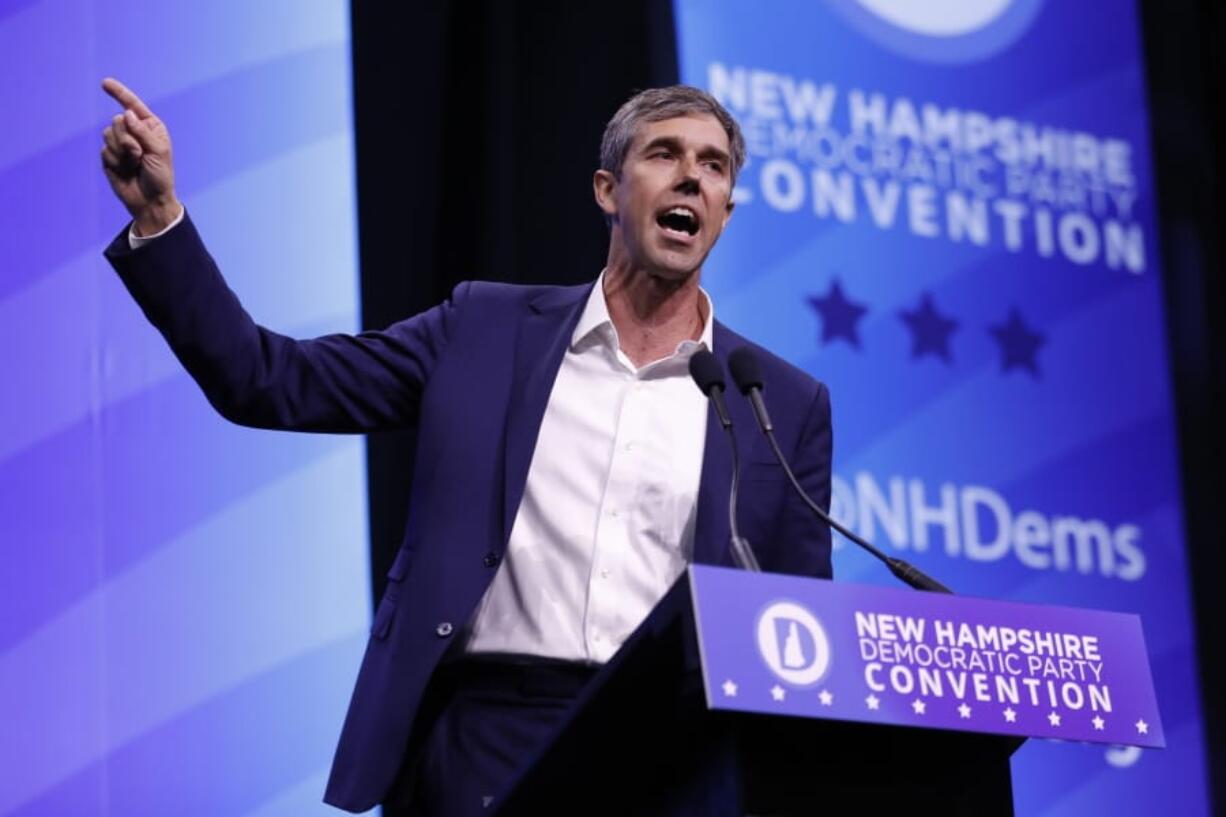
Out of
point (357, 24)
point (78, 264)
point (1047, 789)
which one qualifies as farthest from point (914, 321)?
point (78, 264)

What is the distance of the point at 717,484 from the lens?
8.03 feet

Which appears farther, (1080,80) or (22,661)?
(1080,80)

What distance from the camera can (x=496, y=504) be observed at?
94.4 inches

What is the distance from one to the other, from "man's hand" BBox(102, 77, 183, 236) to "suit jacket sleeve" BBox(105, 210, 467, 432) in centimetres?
3

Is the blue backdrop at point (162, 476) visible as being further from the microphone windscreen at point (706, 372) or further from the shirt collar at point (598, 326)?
the microphone windscreen at point (706, 372)

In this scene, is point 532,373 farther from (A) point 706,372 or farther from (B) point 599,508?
(A) point 706,372

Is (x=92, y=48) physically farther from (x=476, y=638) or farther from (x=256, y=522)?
(x=476, y=638)

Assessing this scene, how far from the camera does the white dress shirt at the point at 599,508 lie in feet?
7.64

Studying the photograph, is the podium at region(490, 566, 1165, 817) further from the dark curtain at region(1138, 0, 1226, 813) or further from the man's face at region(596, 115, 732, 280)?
the dark curtain at region(1138, 0, 1226, 813)

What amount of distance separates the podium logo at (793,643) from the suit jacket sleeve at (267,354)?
0.91m

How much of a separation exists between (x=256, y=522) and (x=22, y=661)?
18.7 inches

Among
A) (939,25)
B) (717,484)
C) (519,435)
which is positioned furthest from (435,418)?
(939,25)

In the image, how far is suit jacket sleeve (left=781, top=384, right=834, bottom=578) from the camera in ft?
8.13

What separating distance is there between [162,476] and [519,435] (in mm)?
1177
